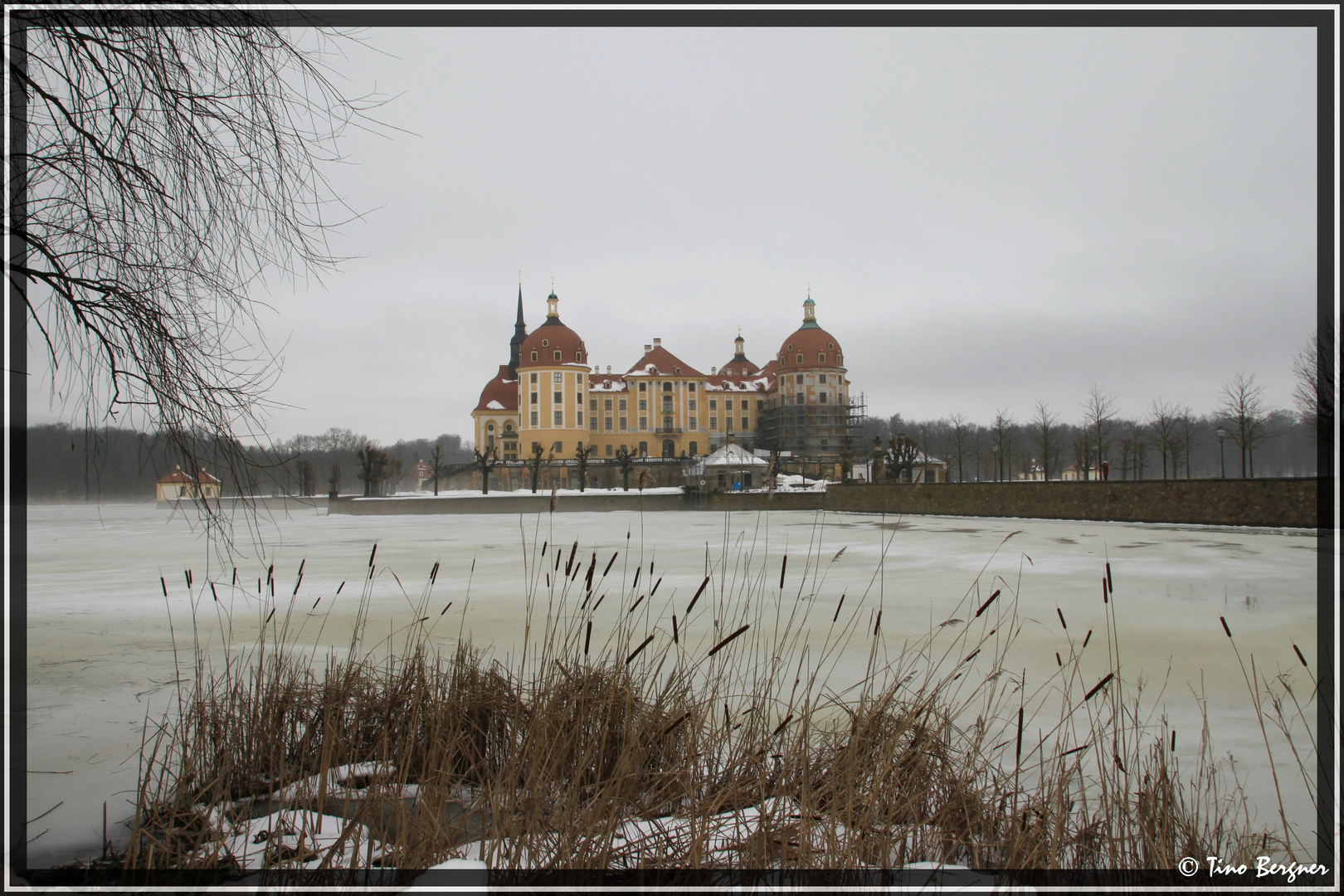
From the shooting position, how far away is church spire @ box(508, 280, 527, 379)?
8127cm

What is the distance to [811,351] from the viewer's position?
7481 cm

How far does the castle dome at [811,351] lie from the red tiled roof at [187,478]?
7237cm

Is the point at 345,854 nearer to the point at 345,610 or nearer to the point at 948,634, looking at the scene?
the point at 948,634

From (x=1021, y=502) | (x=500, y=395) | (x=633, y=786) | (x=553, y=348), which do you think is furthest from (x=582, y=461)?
Result: (x=633, y=786)

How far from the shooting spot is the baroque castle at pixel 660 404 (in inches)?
2793

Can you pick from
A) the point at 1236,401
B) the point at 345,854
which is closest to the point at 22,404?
the point at 345,854

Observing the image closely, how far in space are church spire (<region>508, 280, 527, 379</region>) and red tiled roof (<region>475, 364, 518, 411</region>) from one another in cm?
188

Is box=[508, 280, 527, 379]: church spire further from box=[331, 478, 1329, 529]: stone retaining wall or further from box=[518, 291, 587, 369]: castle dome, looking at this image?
box=[331, 478, 1329, 529]: stone retaining wall

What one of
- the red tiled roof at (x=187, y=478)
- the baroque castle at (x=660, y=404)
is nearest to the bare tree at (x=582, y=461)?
the baroque castle at (x=660, y=404)

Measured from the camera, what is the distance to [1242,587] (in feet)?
33.6

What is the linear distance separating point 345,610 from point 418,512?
30977mm

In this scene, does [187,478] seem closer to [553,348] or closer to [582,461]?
[582,461]

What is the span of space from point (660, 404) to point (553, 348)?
1175cm

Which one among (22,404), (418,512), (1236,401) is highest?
(1236,401)
